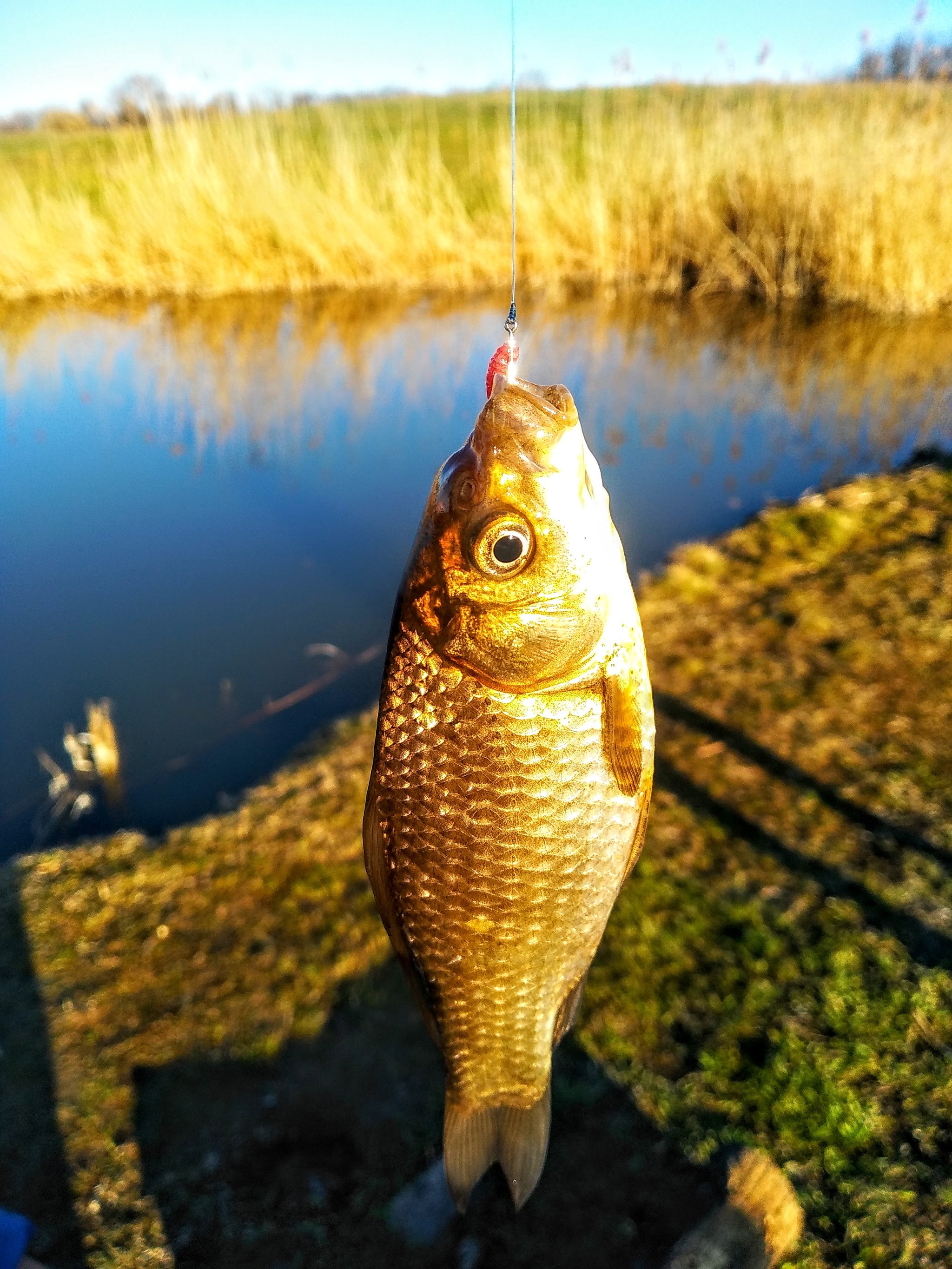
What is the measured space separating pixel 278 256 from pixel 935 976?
11346 mm

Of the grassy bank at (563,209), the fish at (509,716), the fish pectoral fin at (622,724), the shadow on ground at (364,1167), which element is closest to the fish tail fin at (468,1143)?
the fish at (509,716)

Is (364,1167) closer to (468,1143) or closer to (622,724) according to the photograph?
(468,1143)

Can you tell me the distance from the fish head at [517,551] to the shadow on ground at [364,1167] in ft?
6.22

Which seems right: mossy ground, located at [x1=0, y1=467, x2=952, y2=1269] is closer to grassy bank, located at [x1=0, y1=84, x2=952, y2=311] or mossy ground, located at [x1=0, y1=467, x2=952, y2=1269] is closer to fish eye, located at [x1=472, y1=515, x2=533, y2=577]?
fish eye, located at [x1=472, y1=515, x2=533, y2=577]

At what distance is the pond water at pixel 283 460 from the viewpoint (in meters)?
4.91

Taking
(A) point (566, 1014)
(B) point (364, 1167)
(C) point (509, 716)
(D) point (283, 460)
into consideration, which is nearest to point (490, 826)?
(C) point (509, 716)

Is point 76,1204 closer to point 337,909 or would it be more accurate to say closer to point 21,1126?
point 21,1126

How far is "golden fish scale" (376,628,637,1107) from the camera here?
48.6 inches

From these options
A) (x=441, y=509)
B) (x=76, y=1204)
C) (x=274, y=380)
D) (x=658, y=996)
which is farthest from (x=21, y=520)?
(x=441, y=509)

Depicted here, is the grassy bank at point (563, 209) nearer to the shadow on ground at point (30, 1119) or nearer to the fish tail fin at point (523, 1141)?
the shadow on ground at point (30, 1119)

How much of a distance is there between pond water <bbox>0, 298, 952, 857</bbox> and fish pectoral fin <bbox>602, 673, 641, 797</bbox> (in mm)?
3249

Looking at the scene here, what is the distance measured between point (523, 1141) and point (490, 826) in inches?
26.6

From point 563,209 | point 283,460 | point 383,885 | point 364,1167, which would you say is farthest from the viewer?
point 563,209

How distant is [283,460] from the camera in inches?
300
